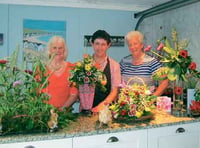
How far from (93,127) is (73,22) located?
7.41 ft

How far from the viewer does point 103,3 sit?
366 cm

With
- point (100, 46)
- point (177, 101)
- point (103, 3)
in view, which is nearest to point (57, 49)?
point (100, 46)

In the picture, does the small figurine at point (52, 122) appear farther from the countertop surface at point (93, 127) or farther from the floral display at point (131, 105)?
the floral display at point (131, 105)

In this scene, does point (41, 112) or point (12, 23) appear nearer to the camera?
point (41, 112)

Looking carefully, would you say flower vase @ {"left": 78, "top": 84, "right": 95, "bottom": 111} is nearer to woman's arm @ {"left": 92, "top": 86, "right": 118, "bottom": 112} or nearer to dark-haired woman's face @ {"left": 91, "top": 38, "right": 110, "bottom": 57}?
woman's arm @ {"left": 92, "top": 86, "right": 118, "bottom": 112}

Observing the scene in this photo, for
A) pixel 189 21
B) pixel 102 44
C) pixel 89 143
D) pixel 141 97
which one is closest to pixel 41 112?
pixel 89 143

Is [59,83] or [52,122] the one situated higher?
[59,83]

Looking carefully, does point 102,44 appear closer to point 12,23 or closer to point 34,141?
point 34,141

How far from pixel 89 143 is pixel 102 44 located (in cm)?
107

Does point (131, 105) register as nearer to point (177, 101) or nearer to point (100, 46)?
point (177, 101)

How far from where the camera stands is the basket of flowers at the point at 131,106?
5.93 ft

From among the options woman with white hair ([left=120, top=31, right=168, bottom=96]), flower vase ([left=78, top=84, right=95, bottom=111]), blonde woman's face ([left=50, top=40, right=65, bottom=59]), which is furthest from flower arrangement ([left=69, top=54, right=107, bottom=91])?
woman with white hair ([left=120, top=31, right=168, bottom=96])

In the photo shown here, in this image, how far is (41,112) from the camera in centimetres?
157

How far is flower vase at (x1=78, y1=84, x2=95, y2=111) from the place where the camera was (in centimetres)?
196
